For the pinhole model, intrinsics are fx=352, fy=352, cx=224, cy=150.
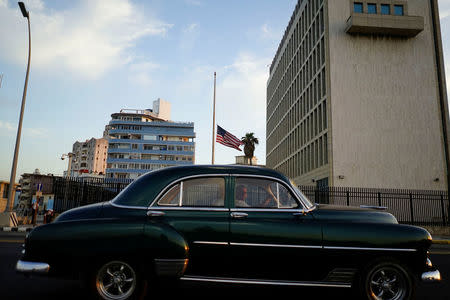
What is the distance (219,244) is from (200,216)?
1.23ft

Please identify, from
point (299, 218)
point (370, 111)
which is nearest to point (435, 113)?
point (370, 111)

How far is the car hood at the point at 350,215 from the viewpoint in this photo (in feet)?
13.5

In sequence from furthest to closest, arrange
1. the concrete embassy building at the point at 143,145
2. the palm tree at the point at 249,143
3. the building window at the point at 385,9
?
the concrete embassy building at the point at 143,145
the palm tree at the point at 249,143
the building window at the point at 385,9

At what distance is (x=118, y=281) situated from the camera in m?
3.79

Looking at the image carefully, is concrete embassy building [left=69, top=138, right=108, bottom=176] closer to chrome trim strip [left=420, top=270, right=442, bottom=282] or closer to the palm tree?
the palm tree

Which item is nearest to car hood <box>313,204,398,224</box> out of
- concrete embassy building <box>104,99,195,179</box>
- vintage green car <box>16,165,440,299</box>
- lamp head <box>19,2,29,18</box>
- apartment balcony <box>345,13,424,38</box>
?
vintage green car <box>16,165,440,299</box>

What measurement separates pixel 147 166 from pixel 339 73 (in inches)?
2815

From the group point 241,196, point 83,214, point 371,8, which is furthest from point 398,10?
point 83,214

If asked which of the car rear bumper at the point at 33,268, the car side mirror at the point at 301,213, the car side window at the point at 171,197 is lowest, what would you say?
the car rear bumper at the point at 33,268

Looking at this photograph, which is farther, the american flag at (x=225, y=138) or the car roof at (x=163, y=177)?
the american flag at (x=225, y=138)

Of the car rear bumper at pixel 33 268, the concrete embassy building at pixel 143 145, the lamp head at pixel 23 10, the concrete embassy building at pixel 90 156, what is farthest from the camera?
the concrete embassy building at pixel 90 156

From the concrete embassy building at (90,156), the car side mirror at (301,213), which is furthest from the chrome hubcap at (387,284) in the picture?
the concrete embassy building at (90,156)

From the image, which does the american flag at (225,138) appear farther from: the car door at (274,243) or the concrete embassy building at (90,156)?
the concrete embassy building at (90,156)

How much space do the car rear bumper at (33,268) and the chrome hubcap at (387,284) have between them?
3.49 meters
